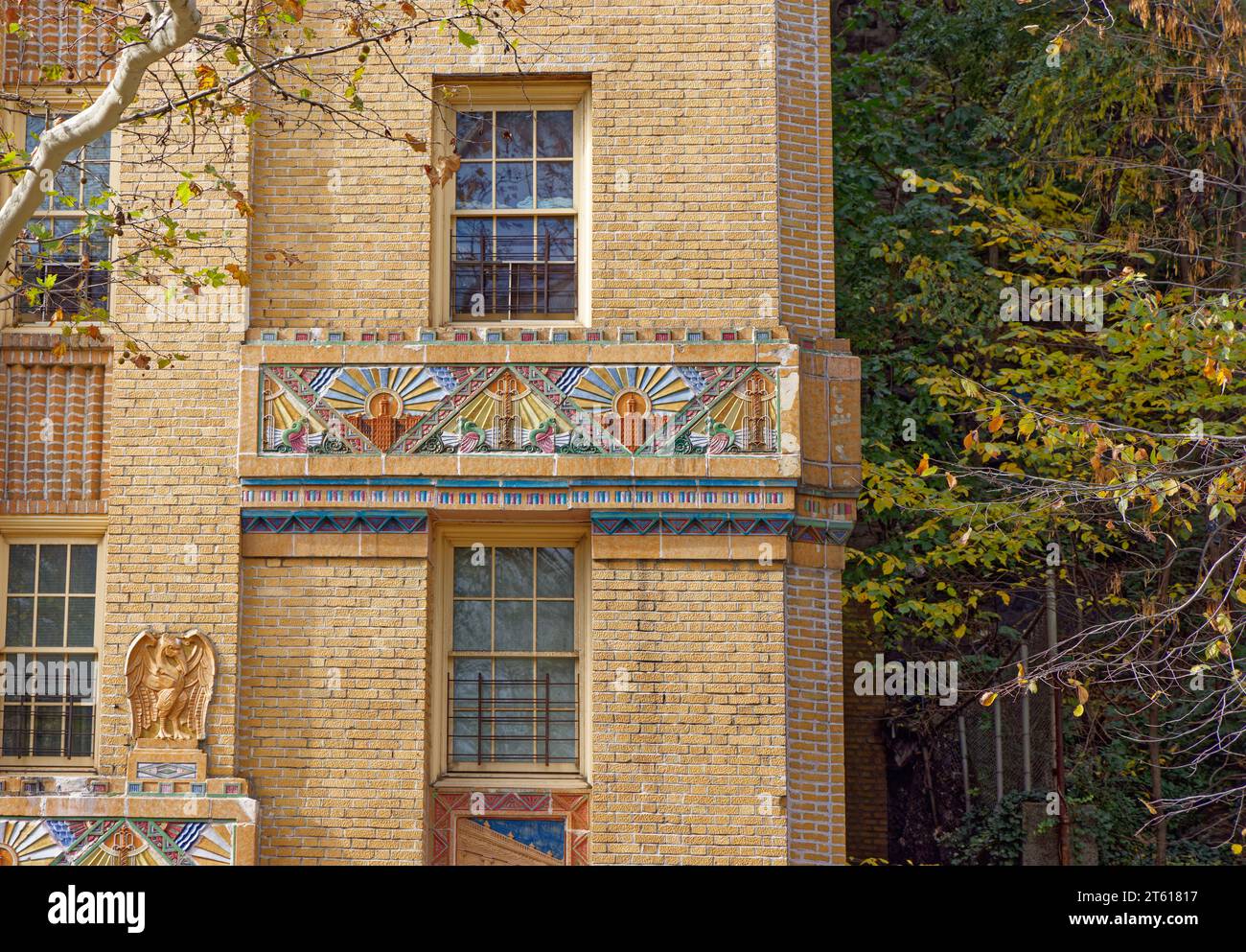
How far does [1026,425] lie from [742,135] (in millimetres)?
3402

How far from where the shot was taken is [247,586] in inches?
545

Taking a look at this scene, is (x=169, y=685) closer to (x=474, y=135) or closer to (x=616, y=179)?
(x=474, y=135)

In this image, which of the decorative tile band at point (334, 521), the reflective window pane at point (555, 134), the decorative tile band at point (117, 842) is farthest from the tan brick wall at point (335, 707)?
the reflective window pane at point (555, 134)

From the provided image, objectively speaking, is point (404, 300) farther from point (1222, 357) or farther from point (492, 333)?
point (1222, 357)

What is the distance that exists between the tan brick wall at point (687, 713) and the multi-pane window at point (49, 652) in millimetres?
4198

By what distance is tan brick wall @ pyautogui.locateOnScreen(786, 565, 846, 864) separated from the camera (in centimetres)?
1373

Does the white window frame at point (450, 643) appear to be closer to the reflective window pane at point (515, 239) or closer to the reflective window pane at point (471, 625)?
the reflective window pane at point (471, 625)

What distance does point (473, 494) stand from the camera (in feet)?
45.5

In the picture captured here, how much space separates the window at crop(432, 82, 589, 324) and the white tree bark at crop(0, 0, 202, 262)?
4264 mm

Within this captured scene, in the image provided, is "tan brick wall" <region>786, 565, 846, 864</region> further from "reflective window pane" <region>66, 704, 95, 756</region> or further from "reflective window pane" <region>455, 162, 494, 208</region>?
"reflective window pane" <region>66, 704, 95, 756</region>

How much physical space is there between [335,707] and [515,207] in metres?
4.49

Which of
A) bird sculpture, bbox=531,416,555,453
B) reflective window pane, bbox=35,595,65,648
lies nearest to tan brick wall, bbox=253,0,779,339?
bird sculpture, bbox=531,416,555,453

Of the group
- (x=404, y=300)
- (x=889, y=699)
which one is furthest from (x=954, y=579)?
(x=404, y=300)

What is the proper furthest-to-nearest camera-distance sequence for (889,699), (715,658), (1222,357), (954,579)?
(889,699) → (954,579) → (715,658) → (1222,357)
